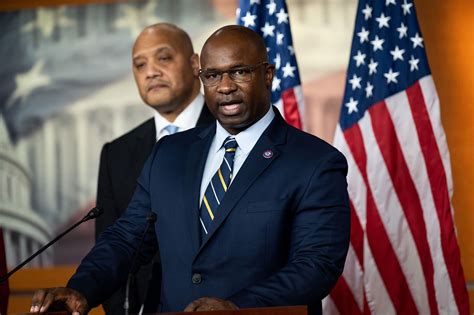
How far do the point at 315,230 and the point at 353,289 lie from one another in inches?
71.6

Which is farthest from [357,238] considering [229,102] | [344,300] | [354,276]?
[229,102]

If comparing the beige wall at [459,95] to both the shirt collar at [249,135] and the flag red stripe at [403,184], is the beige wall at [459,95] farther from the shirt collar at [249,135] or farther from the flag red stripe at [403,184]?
the shirt collar at [249,135]

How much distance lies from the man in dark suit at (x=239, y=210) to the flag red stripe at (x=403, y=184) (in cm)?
162

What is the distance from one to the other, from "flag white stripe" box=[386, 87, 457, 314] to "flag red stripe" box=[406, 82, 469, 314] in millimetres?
20

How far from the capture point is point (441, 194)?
4.40 metres

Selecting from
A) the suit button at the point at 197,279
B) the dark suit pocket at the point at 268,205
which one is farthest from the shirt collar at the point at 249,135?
the suit button at the point at 197,279

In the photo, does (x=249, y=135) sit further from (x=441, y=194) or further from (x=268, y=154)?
(x=441, y=194)

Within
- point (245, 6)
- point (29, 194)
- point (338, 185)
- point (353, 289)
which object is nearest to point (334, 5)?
point (245, 6)

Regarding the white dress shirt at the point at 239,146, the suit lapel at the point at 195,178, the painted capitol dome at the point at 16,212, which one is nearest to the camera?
the suit lapel at the point at 195,178

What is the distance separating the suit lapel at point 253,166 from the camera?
2.71m

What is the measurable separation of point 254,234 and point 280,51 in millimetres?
1977

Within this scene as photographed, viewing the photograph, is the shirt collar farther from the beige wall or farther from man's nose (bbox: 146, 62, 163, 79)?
the beige wall

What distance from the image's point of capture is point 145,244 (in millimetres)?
2891

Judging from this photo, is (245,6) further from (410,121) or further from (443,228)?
(443,228)
